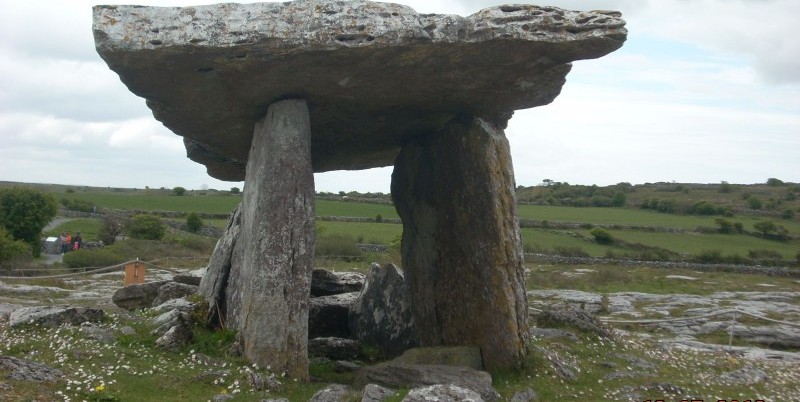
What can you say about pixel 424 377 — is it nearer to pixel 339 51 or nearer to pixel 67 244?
pixel 339 51

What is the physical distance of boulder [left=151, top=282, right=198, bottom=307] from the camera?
15820 millimetres

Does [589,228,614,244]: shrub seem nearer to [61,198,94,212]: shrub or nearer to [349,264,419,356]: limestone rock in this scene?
[349,264,419,356]: limestone rock

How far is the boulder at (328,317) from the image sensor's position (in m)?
16.4

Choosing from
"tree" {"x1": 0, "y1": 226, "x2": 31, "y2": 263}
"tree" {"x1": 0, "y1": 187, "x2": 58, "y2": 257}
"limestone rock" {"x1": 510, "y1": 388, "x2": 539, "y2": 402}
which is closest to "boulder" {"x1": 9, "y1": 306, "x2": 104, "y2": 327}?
"limestone rock" {"x1": 510, "y1": 388, "x2": 539, "y2": 402}

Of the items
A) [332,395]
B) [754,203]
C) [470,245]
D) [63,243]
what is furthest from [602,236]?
[332,395]

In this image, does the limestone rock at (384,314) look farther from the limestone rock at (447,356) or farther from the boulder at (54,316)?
the boulder at (54,316)

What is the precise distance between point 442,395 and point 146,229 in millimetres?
40523

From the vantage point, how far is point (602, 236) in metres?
52.3

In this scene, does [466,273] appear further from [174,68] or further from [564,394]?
[174,68]

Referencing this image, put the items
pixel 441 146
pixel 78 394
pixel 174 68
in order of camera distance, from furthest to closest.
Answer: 1. pixel 441 146
2. pixel 174 68
3. pixel 78 394

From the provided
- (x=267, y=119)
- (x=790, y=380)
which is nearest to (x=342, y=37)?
(x=267, y=119)

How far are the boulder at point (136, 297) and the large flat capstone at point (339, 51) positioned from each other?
5.52 metres

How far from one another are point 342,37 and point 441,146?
410cm

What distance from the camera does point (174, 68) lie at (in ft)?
35.7
